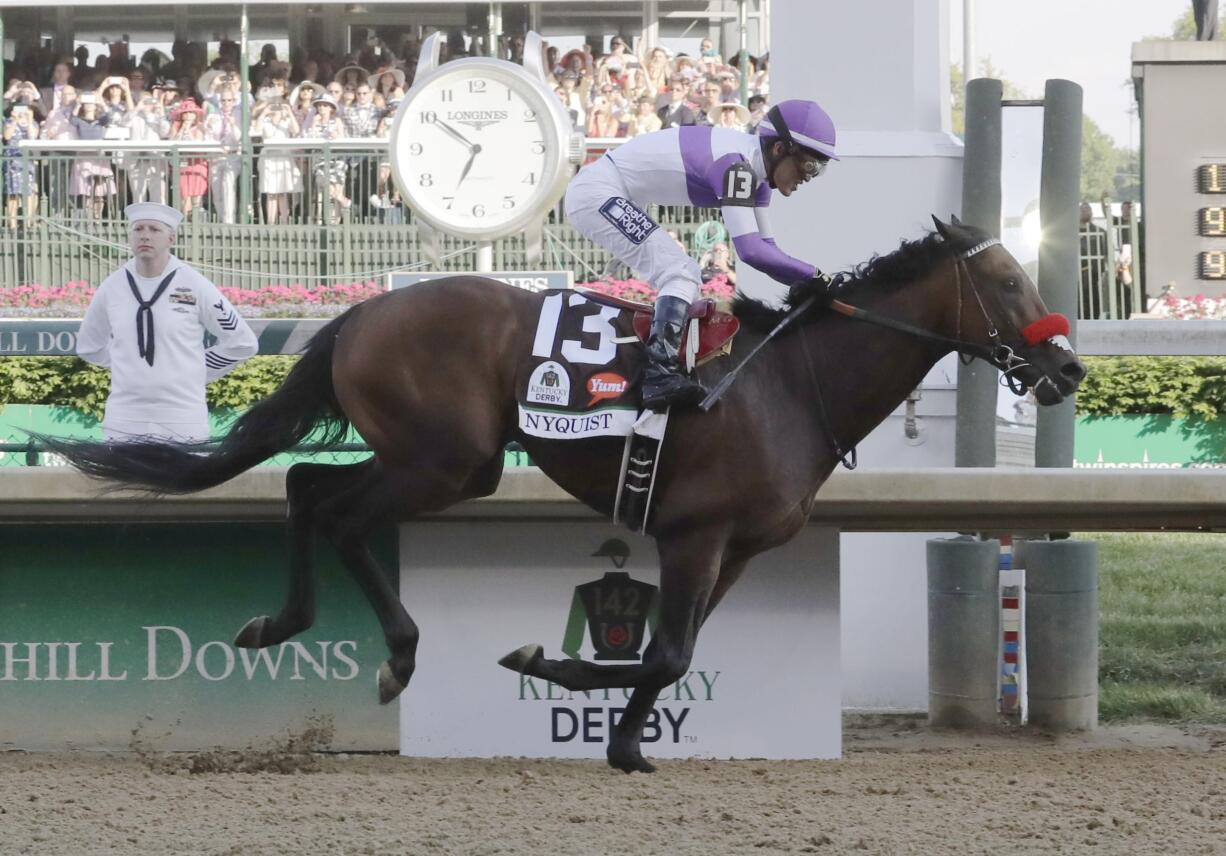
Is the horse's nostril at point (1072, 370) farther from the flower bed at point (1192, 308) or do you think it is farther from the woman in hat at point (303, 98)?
the woman in hat at point (303, 98)

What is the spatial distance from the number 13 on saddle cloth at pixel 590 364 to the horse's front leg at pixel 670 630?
384 mm

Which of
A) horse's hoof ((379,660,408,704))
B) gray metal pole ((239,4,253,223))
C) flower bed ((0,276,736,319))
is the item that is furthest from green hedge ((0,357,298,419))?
horse's hoof ((379,660,408,704))

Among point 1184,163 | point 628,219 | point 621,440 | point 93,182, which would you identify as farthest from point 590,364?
point 93,182

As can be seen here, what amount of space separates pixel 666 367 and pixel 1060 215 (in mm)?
2566

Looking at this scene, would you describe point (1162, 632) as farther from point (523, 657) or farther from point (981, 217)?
point (523, 657)

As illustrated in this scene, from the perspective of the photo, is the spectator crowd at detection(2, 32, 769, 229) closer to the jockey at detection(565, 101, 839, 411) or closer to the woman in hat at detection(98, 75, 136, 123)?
the woman in hat at detection(98, 75, 136, 123)

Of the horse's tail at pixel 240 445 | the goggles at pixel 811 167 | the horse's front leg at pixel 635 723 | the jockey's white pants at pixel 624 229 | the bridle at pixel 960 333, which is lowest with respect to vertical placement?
the horse's front leg at pixel 635 723

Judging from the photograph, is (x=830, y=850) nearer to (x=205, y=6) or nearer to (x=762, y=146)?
(x=762, y=146)

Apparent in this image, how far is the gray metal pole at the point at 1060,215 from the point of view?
6465mm

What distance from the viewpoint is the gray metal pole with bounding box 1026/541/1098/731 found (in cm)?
658

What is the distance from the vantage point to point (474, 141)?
30.6 ft

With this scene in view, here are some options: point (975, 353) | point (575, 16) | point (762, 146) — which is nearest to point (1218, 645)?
point (975, 353)

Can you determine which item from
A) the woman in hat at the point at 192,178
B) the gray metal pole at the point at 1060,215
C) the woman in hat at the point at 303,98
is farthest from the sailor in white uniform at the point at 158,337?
the woman in hat at the point at 303,98

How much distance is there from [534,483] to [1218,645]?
450cm
